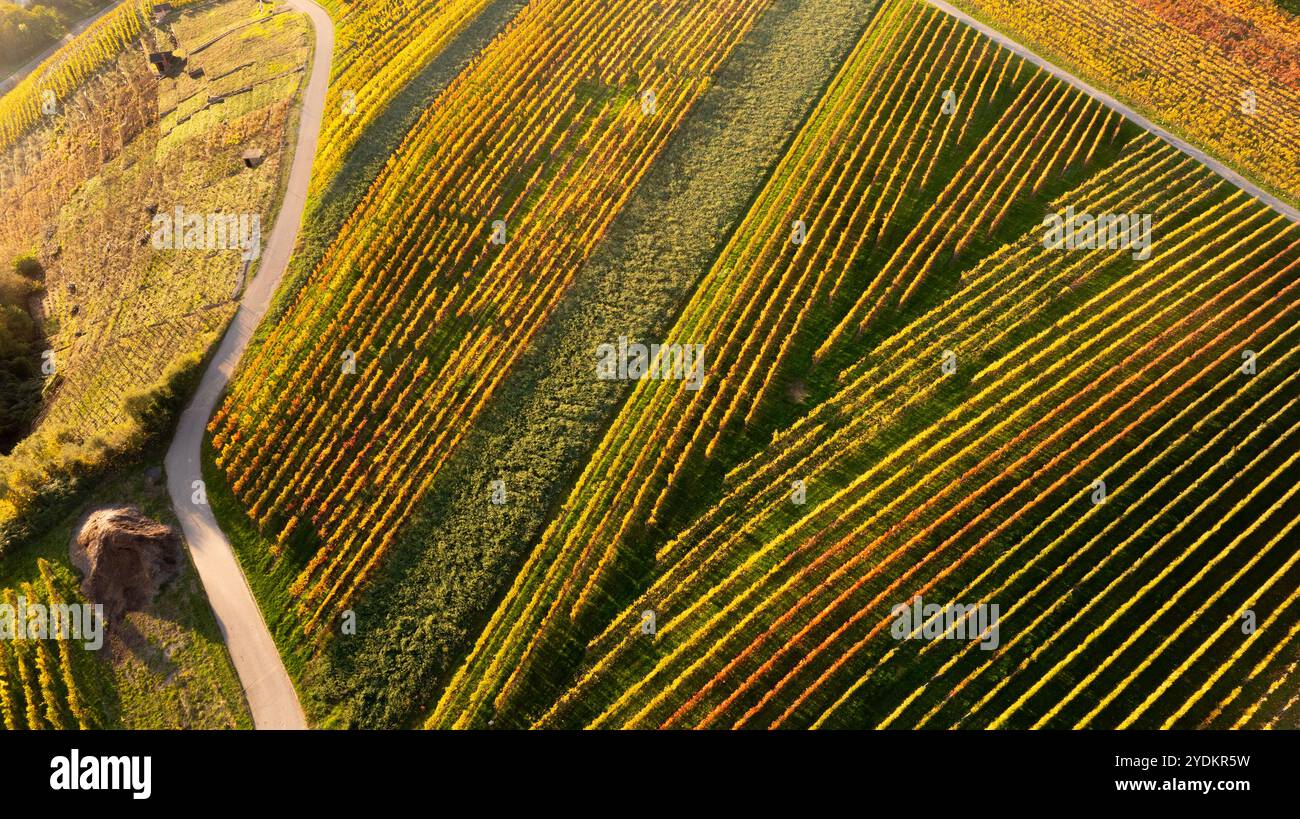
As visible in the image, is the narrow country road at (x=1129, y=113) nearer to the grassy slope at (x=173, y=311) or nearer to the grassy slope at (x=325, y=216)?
the grassy slope at (x=325, y=216)

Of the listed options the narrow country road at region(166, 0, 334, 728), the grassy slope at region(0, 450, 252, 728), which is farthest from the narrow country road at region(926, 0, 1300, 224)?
the grassy slope at region(0, 450, 252, 728)

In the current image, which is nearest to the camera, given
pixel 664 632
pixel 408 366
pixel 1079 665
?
pixel 1079 665

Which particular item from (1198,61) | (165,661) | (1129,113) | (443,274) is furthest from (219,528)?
(1198,61)

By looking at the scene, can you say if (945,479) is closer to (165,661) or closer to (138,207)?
(165,661)

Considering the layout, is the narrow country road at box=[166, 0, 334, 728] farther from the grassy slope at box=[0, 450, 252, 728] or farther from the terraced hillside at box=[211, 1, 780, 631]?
the terraced hillside at box=[211, 1, 780, 631]
